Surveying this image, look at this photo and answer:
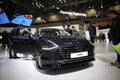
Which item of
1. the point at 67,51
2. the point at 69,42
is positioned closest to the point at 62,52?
the point at 67,51

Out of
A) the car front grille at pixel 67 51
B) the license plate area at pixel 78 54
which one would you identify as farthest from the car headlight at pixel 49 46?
the license plate area at pixel 78 54

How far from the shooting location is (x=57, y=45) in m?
4.32

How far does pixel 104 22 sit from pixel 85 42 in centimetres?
2424

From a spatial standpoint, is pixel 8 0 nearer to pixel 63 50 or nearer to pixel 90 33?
pixel 90 33

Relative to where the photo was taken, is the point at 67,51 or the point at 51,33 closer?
the point at 67,51

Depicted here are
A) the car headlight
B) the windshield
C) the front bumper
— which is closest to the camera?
the front bumper

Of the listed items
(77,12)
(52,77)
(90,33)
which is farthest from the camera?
(77,12)

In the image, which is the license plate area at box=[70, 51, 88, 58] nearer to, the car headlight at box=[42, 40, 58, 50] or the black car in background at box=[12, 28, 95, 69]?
the black car in background at box=[12, 28, 95, 69]

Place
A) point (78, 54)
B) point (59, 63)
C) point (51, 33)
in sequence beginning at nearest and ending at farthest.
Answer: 1. point (59, 63)
2. point (78, 54)
3. point (51, 33)

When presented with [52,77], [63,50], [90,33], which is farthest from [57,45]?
[90,33]

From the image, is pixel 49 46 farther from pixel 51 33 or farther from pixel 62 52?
pixel 51 33

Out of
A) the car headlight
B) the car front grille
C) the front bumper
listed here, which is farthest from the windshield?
the front bumper

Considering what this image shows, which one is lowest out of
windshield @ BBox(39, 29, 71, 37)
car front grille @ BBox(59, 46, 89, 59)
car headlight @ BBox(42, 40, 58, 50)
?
car front grille @ BBox(59, 46, 89, 59)

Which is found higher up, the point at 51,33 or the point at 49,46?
the point at 51,33
